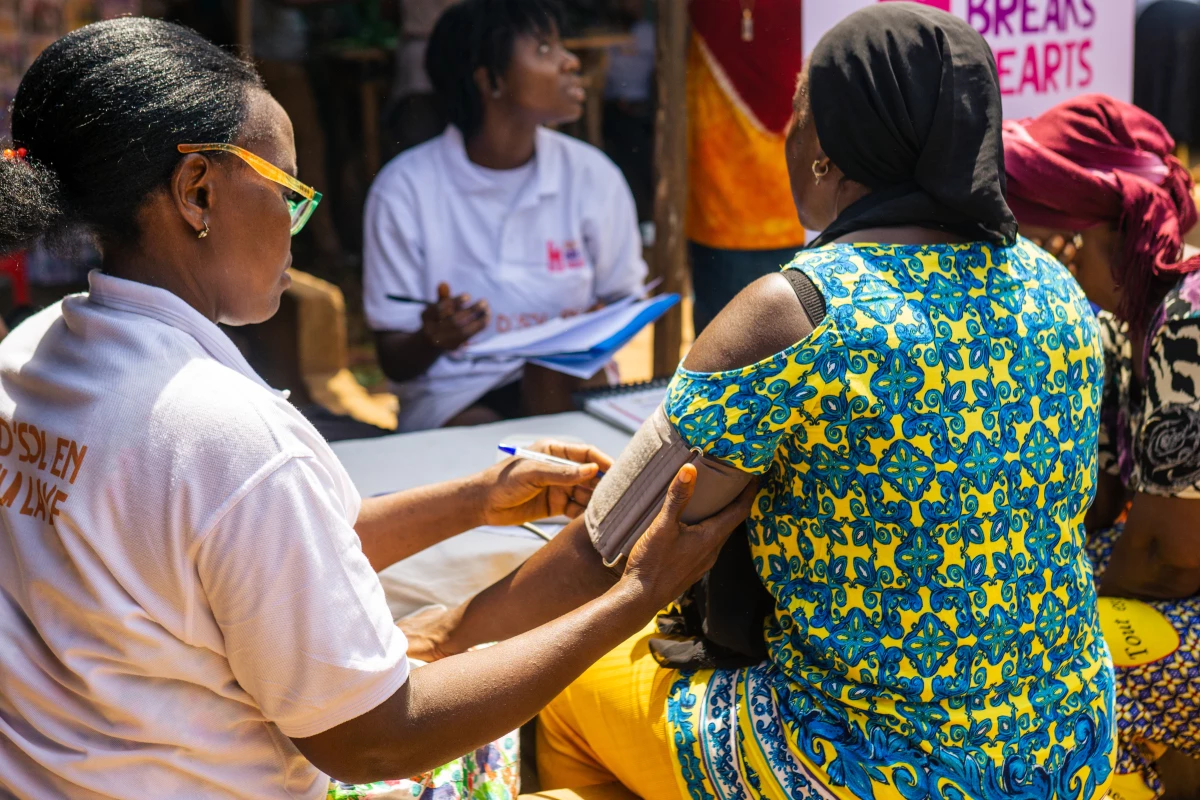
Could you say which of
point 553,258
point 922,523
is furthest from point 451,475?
point 553,258

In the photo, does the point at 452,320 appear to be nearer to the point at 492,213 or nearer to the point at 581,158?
the point at 492,213

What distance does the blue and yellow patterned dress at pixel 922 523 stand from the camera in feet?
4.85

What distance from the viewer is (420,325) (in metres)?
3.71

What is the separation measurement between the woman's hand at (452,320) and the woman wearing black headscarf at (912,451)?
193 cm

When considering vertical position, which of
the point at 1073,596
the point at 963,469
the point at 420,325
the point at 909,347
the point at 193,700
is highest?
the point at 909,347

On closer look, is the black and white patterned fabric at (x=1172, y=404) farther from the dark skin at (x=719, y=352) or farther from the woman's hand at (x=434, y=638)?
the woman's hand at (x=434, y=638)

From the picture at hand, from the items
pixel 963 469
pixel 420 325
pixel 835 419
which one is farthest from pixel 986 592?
pixel 420 325

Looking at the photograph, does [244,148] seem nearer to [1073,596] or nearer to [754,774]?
[754,774]

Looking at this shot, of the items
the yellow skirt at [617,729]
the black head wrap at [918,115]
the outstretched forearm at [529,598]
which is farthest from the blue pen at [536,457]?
the black head wrap at [918,115]

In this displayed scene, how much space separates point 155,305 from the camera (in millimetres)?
1338

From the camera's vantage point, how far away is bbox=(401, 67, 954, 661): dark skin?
4.84ft

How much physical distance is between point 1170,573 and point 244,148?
177 centimetres

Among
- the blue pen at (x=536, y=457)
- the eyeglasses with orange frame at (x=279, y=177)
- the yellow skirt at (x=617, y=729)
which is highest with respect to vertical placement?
the eyeglasses with orange frame at (x=279, y=177)

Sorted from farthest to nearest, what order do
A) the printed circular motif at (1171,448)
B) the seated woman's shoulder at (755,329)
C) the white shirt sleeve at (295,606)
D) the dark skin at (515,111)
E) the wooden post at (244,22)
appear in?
the wooden post at (244,22) → the dark skin at (515,111) → the printed circular motif at (1171,448) → the seated woman's shoulder at (755,329) → the white shirt sleeve at (295,606)
